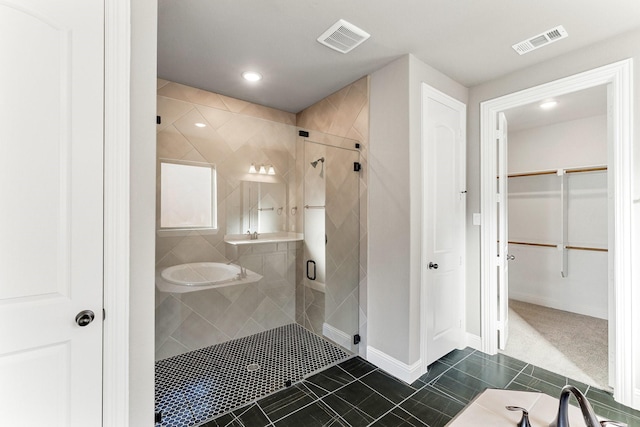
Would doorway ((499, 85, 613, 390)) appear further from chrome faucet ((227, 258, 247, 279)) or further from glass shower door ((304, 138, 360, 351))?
chrome faucet ((227, 258, 247, 279))

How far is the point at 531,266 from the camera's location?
13.5 feet

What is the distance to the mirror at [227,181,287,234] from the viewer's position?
2.42 m

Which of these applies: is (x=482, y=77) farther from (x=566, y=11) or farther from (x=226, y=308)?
(x=226, y=308)

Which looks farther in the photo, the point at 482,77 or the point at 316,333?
the point at 316,333

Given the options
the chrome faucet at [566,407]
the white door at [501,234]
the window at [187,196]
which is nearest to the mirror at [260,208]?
the window at [187,196]

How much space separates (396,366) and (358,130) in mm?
2094

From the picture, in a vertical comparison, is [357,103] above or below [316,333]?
above

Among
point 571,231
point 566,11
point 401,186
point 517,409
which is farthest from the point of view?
point 571,231

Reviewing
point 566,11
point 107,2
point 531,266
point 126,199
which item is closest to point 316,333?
point 126,199

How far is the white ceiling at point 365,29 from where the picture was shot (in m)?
1.69

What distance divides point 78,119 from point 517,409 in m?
1.96

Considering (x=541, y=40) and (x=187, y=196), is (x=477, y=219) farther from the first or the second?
(x=187, y=196)

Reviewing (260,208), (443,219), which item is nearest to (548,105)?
(443,219)

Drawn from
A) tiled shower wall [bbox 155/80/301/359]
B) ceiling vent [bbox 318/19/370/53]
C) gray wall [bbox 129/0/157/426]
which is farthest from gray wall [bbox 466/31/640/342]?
gray wall [bbox 129/0/157/426]
